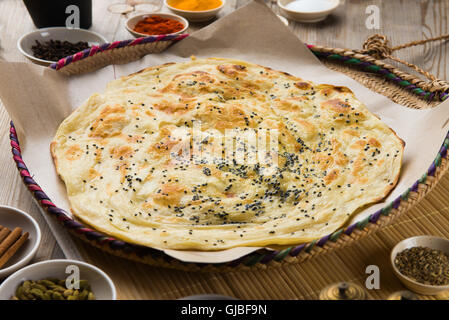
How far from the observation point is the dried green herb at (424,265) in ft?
8.93

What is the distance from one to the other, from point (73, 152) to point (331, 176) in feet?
5.40

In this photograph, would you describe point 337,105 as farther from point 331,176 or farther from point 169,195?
point 169,195

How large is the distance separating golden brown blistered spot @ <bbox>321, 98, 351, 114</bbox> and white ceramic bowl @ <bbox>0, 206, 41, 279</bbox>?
214cm

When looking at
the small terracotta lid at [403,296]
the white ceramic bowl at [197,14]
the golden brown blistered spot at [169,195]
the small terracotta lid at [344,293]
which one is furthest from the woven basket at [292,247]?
the white ceramic bowl at [197,14]

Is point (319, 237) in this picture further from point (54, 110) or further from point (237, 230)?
point (54, 110)

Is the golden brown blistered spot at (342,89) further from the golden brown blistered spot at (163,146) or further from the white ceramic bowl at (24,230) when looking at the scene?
the white ceramic bowl at (24,230)

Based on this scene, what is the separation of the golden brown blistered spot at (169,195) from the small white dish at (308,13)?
3.30m

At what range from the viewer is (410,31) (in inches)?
231

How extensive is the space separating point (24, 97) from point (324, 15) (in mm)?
3467

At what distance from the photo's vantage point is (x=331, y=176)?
10.8 feet

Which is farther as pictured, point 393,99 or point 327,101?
point 393,99

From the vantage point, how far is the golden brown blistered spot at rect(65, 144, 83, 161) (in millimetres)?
3396

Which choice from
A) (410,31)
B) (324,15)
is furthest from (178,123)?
(410,31)

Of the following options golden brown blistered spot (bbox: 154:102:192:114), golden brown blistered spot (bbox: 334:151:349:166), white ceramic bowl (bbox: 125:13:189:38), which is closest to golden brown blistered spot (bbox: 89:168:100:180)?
golden brown blistered spot (bbox: 154:102:192:114)
